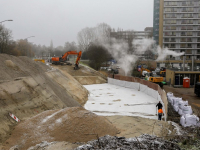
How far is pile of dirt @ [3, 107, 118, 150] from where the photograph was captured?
28.6 ft

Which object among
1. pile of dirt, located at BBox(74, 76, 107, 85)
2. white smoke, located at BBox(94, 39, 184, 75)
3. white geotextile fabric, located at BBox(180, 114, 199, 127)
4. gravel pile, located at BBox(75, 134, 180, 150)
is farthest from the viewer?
white smoke, located at BBox(94, 39, 184, 75)

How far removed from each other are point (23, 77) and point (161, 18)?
188ft

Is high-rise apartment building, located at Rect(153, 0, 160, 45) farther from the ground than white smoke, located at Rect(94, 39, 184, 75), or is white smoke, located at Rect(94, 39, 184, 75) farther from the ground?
high-rise apartment building, located at Rect(153, 0, 160, 45)

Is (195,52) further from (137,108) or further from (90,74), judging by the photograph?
(137,108)

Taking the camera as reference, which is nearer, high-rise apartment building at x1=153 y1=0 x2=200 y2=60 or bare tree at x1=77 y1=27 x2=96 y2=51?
high-rise apartment building at x1=153 y1=0 x2=200 y2=60

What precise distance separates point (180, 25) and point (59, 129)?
62.5m

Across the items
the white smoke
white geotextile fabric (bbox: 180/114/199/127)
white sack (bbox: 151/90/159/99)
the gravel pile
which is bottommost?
white sack (bbox: 151/90/159/99)

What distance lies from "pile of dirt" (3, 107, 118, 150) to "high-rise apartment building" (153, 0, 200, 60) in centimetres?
5785

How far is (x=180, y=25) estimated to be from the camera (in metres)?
62.4

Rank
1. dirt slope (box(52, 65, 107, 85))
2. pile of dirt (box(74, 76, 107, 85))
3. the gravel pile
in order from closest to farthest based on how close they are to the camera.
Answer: the gravel pile → pile of dirt (box(74, 76, 107, 85)) → dirt slope (box(52, 65, 107, 85))

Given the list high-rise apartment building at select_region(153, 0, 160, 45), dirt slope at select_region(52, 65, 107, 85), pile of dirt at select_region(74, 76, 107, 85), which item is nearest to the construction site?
pile of dirt at select_region(74, 76, 107, 85)

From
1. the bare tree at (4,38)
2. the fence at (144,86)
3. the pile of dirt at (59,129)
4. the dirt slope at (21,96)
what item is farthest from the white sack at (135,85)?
the bare tree at (4,38)

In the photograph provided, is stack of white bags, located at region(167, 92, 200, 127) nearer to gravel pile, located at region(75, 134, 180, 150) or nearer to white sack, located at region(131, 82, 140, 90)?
gravel pile, located at region(75, 134, 180, 150)

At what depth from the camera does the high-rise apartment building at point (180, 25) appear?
6097 cm
